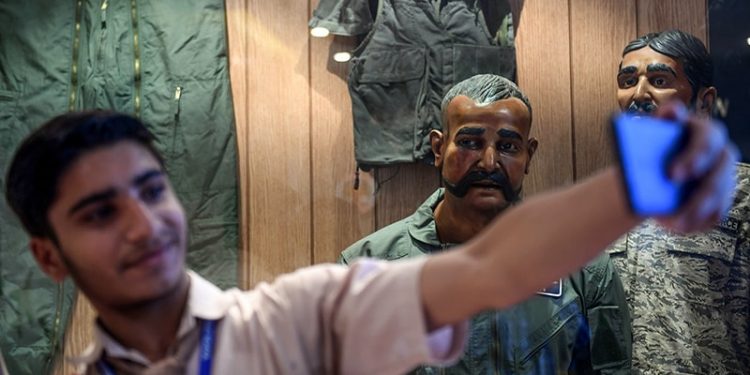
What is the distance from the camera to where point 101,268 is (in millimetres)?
749

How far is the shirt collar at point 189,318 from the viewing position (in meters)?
0.76

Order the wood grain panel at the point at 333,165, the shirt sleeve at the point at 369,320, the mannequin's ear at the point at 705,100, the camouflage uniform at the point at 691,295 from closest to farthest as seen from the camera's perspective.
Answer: the shirt sleeve at the point at 369,320, the mannequin's ear at the point at 705,100, the camouflage uniform at the point at 691,295, the wood grain panel at the point at 333,165

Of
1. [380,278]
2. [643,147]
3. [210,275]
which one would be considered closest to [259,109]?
[210,275]

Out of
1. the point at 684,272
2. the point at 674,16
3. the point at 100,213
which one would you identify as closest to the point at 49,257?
the point at 100,213

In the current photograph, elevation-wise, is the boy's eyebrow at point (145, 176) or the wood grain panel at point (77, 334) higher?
the boy's eyebrow at point (145, 176)

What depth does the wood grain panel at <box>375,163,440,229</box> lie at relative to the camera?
172 cm

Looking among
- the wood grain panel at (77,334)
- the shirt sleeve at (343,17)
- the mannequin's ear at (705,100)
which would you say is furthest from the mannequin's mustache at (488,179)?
the wood grain panel at (77,334)

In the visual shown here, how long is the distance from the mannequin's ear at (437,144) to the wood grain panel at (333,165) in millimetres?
181

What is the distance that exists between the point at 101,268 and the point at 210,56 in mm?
1043

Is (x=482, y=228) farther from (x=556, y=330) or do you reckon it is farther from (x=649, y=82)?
(x=649, y=82)

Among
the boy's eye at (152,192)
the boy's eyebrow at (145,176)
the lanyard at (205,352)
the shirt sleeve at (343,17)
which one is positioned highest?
the shirt sleeve at (343,17)

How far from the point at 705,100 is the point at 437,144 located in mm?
492

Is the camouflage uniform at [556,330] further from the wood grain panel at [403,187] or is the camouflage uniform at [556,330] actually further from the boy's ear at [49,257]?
the boy's ear at [49,257]

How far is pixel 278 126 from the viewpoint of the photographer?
1.73m
